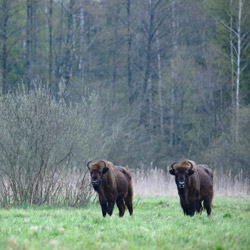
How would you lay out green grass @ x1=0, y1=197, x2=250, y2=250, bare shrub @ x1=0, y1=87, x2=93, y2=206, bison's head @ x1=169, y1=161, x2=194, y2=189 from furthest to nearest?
1. bare shrub @ x1=0, y1=87, x2=93, y2=206
2. bison's head @ x1=169, y1=161, x2=194, y2=189
3. green grass @ x1=0, y1=197, x2=250, y2=250

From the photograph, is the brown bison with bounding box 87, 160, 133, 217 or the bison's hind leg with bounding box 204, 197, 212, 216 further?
the bison's hind leg with bounding box 204, 197, 212, 216

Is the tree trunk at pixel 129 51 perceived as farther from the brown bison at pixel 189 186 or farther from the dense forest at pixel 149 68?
the brown bison at pixel 189 186

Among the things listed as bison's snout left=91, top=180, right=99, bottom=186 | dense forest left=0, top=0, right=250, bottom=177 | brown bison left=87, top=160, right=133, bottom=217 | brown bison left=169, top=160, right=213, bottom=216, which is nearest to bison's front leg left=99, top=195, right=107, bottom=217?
brown bison left=87, top=160, right=133, bottom=217

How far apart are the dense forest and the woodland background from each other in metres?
0.08

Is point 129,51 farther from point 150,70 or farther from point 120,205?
point 120,205

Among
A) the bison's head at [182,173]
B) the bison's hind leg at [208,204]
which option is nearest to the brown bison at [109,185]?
the bison's head at [182,173]

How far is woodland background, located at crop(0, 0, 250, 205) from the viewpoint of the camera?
113ft

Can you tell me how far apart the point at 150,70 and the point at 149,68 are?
2133 millimetres

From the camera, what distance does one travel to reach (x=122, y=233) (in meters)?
9.53

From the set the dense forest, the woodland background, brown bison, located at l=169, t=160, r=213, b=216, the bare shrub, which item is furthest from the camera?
the dense forest

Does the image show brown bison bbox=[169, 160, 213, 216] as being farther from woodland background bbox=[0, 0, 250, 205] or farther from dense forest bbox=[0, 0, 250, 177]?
dense forest bbox=[0, 0, 250, 177]

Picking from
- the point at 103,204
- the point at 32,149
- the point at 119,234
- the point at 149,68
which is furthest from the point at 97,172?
the point at 149,68

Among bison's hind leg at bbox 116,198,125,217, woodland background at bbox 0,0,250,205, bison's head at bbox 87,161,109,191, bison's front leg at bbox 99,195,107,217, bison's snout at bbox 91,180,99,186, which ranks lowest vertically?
bison's hind leg at bbox 116,198,125,217

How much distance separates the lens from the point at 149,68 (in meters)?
40.2
